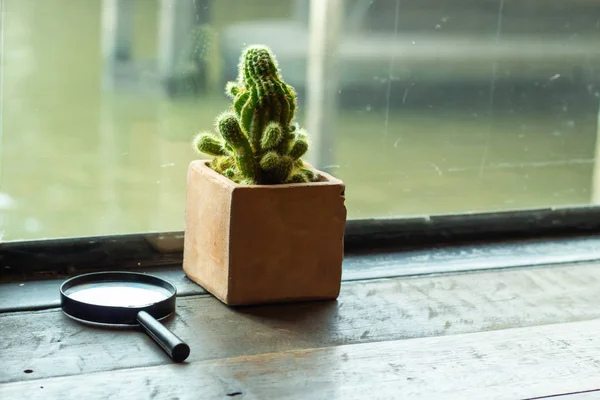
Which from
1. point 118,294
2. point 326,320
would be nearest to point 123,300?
point 118,294

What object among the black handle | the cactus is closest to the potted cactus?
the cactus

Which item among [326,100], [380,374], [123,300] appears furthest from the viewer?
[326,100]

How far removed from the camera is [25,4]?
4.89 ft

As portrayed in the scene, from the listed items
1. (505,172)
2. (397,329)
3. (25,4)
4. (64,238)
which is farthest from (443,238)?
(25,4)

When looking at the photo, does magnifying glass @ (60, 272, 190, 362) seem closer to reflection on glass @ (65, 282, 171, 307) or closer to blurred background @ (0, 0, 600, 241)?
reflection on glass @ (65, 282, 171, 307)

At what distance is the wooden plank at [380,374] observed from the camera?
1180 millimetres

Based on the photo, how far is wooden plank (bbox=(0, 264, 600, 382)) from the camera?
127cm

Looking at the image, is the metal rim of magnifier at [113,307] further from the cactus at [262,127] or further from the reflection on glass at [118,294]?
the cactus at [262,127]

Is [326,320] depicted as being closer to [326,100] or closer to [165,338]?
[165,338]

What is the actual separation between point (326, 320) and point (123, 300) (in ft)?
0.97

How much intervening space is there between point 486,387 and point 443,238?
0.64m

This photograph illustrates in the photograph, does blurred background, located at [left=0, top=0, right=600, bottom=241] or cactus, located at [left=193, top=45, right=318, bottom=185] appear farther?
blurred background, located at [left=0, top=0, right=600, bottom=241]

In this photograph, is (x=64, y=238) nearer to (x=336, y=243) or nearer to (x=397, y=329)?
(x=336, y=243)

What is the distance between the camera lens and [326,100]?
173cm
